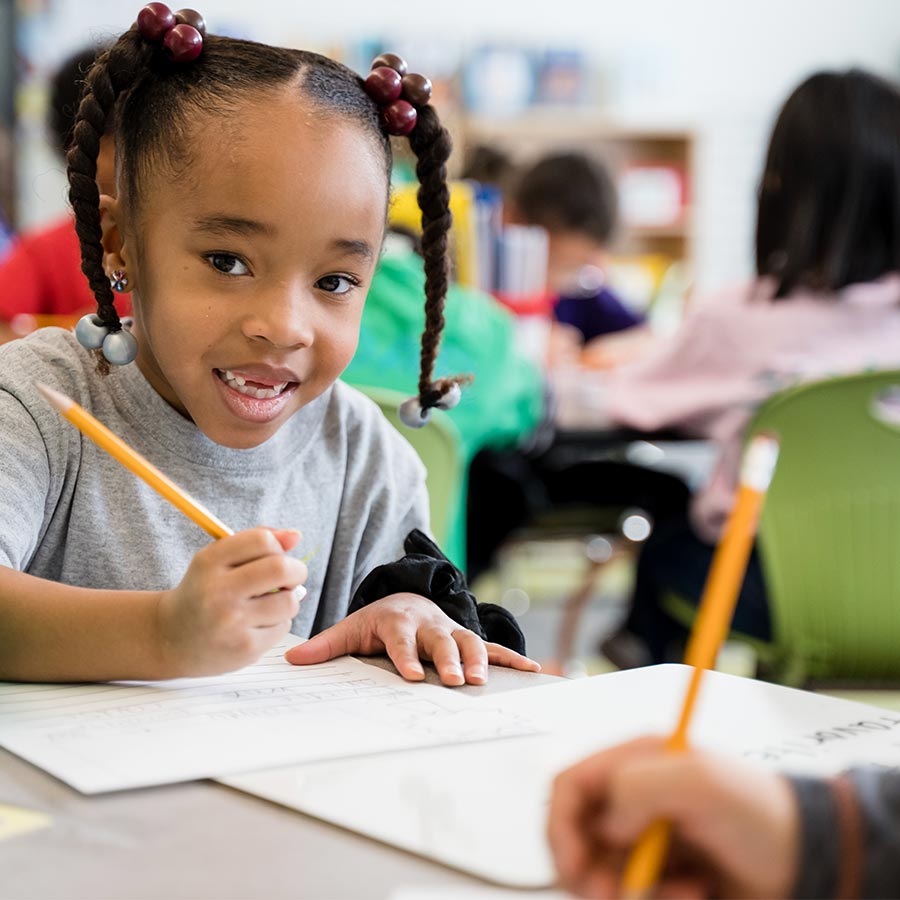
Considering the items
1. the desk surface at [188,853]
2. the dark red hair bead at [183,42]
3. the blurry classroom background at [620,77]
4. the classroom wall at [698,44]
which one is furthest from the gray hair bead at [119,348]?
the classroom wall at [698,44]

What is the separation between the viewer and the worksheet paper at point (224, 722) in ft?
1.94

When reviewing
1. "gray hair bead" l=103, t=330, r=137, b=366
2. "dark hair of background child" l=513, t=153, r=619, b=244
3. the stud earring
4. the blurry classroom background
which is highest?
the blurry classroom background

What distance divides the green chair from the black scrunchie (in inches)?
32.1

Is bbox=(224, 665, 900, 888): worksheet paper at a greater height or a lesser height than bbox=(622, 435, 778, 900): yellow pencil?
lesser

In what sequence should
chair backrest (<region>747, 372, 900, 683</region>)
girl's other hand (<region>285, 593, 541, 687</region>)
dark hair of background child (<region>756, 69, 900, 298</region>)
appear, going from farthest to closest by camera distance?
dark hair of background child (<region>756, 69, 900, 298</region>)
chair backrest (<region>747, 372, 900, 683</region>)
girl's other hand (<region>285, 593, 541, 687</region>)

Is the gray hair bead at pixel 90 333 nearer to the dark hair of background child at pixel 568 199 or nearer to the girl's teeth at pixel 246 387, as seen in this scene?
the girl's teeth at pixel 246 387

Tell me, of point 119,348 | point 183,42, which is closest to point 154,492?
point 119,348

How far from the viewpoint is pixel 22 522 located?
914 mm

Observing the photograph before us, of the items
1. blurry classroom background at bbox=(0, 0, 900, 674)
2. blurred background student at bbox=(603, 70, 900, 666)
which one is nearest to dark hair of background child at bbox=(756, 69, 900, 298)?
blurred background student at bbox=(603, 70, 900, 666)

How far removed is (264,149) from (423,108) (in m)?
0.20

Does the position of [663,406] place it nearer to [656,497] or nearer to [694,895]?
[656,497]

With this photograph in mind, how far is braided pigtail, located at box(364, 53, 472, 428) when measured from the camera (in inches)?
40.4

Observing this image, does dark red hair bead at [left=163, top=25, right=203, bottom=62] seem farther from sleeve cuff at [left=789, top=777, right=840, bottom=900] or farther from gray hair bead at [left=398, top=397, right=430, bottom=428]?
sleeve cuff at [left=789, top=777, right=840, bottom=900]

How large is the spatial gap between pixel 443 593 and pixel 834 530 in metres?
0.93
